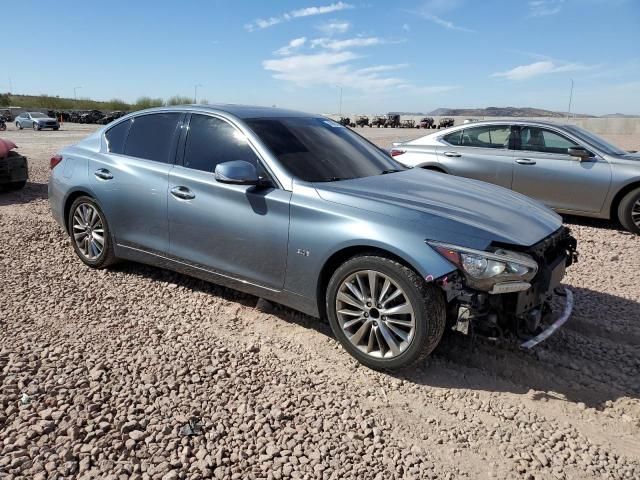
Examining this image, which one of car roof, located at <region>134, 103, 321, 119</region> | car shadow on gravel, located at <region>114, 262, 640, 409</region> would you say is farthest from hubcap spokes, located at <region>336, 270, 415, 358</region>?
car roof, located at <region>134, 103, 321, 119</region>

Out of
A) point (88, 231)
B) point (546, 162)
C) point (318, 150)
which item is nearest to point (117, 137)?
point (88, 231)

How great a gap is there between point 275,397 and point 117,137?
3.22 m

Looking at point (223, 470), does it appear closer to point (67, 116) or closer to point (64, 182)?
point (64, 182)

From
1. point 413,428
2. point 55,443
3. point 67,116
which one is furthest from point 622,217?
point 67,116

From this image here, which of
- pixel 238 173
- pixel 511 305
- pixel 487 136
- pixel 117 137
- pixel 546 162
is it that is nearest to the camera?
pixel 511 305

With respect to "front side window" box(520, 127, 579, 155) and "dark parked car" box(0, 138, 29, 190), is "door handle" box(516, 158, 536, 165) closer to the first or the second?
"front side window" box(520, 127, 579, 155)

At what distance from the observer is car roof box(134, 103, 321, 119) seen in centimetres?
440

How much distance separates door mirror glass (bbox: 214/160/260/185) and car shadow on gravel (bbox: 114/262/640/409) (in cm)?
118

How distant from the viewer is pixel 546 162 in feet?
25.1

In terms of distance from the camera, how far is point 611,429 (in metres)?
2.92

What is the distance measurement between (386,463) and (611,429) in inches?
52.4

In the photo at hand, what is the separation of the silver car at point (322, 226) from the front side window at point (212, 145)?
0.03 feet

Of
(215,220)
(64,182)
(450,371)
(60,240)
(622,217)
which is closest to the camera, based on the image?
(450,371)

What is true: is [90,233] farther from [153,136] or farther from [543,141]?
[543,141]
